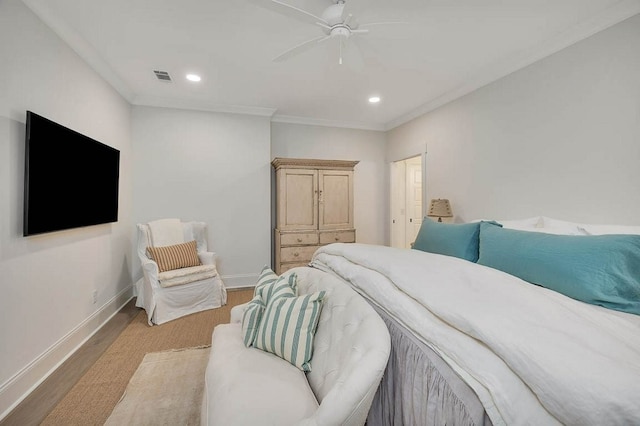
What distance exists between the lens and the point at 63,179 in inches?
87.5

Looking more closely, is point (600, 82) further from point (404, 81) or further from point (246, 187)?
point (246, 187)

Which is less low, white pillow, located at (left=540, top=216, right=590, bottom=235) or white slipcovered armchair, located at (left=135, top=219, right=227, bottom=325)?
white pillow, located at (left=540, top=216, right=590, bottom=235)

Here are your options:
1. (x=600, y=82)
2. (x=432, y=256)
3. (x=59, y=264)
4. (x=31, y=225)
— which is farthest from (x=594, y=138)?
(x=59, y=264)

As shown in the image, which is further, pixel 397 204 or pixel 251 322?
pixel 397 204

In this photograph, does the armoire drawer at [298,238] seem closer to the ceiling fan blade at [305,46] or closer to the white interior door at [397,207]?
the white interior door at [397,207]

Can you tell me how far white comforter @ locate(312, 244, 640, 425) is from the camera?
29.4 inches

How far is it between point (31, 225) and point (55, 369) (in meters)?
1.12

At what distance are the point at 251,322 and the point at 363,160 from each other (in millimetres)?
3980

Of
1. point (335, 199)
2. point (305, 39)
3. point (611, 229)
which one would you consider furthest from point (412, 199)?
point (305, 39)

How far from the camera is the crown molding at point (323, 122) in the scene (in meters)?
4.53

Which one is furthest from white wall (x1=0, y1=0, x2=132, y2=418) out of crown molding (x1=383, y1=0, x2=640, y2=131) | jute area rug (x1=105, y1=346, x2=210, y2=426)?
crown molding (x1=383, y1=0, x2=640, y2=131)

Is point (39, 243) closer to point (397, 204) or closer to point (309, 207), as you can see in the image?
point (309, 207)

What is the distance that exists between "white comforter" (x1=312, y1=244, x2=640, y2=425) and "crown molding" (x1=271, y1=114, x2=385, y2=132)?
3.71m

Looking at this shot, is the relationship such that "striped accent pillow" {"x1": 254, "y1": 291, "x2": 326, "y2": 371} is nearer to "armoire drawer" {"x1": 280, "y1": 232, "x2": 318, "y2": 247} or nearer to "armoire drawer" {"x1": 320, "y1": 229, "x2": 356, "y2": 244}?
"armoire drawer" {"x1": 280, "y1": 232, "x2": 318, "y2": 247}
